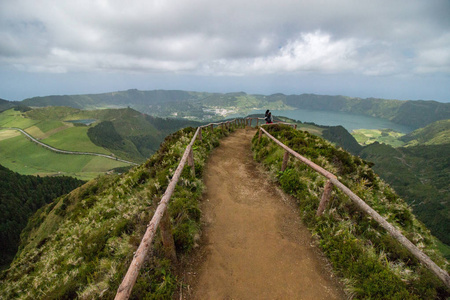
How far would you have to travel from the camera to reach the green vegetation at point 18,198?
193 feet

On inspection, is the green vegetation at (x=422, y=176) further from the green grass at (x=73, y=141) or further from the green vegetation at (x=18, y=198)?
the green grass at (x=73, y=141)

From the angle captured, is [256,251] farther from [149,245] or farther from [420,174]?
[420,174]

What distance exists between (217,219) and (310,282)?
2.83 metres

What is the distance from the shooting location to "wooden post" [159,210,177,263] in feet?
12.2

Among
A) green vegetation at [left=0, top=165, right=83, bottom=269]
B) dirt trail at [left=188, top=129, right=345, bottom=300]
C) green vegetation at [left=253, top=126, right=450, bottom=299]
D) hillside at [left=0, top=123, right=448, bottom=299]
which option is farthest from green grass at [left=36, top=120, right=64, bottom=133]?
green vegetation at [left=253, top=126, right=450, bottom=299]

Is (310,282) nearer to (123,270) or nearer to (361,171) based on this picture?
(123,270)

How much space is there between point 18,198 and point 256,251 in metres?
109

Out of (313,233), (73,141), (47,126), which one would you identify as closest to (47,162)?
(73,141)

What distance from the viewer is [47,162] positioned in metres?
132

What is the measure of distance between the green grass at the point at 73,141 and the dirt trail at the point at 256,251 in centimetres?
17312

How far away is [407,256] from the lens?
417 cm

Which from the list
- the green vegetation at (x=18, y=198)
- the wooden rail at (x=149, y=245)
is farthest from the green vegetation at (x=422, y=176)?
the green vegetation at (x=18, y=198)

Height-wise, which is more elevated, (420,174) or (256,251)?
(256,251)

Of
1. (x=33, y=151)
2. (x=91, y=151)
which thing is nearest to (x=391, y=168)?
(x=91, y=151)
